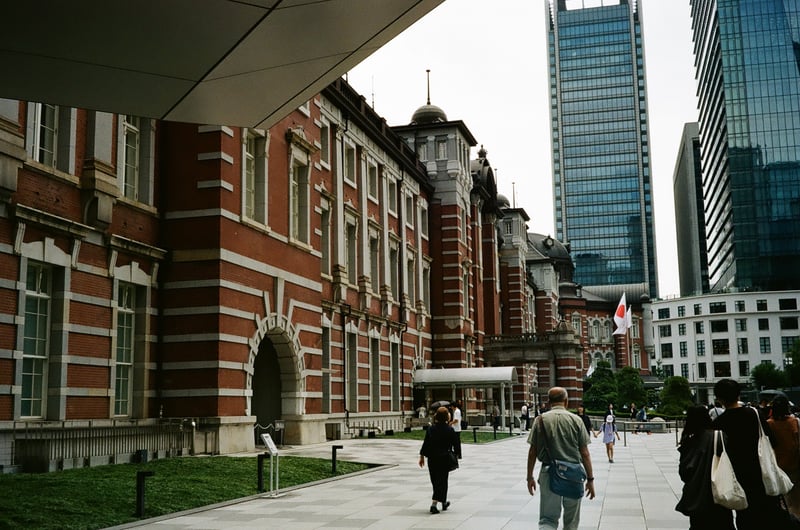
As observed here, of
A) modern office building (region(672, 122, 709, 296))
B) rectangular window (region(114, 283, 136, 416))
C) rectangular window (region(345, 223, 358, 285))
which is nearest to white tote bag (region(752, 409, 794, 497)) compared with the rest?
rectangular window (region(114, 283, 136, 416))

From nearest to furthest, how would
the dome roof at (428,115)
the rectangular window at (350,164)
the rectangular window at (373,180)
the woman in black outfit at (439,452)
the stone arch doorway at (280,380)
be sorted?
1. the woman in black outfit at (439,452)
2. the stone arch doorway at (280,380)
3. the rectangular window at (350,164)
4. the rectangular window at (373,180)
5. the dome roof at (428,115)

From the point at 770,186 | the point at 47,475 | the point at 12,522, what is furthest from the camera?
the point at 770,186

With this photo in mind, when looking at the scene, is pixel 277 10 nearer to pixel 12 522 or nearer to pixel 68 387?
pixel 12 522

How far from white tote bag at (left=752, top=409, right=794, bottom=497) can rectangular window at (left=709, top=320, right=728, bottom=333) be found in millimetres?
115071

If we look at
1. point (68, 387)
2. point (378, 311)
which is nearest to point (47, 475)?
point (68, 387)

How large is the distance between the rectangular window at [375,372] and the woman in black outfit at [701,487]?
3133 centimetres

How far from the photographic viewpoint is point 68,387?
59.0 feet

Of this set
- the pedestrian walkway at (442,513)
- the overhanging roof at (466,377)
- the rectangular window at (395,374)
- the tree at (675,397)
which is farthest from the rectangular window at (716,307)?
the pedestrian walkway at (442,513)

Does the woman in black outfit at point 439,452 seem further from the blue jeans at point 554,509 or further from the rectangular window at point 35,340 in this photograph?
the rectangular window at point 35,340

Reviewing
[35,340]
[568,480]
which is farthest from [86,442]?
[568,480]

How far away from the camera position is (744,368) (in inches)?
4461

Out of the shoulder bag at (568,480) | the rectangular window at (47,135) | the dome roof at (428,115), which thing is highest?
the dome roof at (428,115)

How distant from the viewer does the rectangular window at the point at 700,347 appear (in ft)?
387

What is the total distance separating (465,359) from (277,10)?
42276 mm
